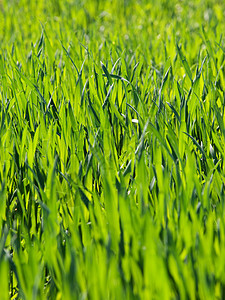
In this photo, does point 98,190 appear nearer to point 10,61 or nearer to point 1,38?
point 10,61

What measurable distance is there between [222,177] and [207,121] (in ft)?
1.18

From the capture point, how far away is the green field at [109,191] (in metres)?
0.89

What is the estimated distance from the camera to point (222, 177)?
1.25 metres

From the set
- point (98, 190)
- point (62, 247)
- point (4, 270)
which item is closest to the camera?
point (4, 270)

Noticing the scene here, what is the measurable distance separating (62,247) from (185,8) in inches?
140

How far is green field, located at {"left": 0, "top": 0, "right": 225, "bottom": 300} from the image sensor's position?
89cm

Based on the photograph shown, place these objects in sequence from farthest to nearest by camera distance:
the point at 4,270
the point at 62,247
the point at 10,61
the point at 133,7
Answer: the point at 133,7
the point at 10,61
the point at 62,247
the point at 4,270

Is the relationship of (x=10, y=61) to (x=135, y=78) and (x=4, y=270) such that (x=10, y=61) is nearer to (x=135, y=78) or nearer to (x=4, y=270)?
(x=135, y=78)

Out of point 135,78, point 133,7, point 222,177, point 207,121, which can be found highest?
point 133,7

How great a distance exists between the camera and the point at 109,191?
3.44 feet

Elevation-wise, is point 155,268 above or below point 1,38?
below

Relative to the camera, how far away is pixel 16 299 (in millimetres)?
1171

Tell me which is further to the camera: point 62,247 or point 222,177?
point 222,177

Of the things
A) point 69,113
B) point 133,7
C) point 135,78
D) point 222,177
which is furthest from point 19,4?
point 222,177
